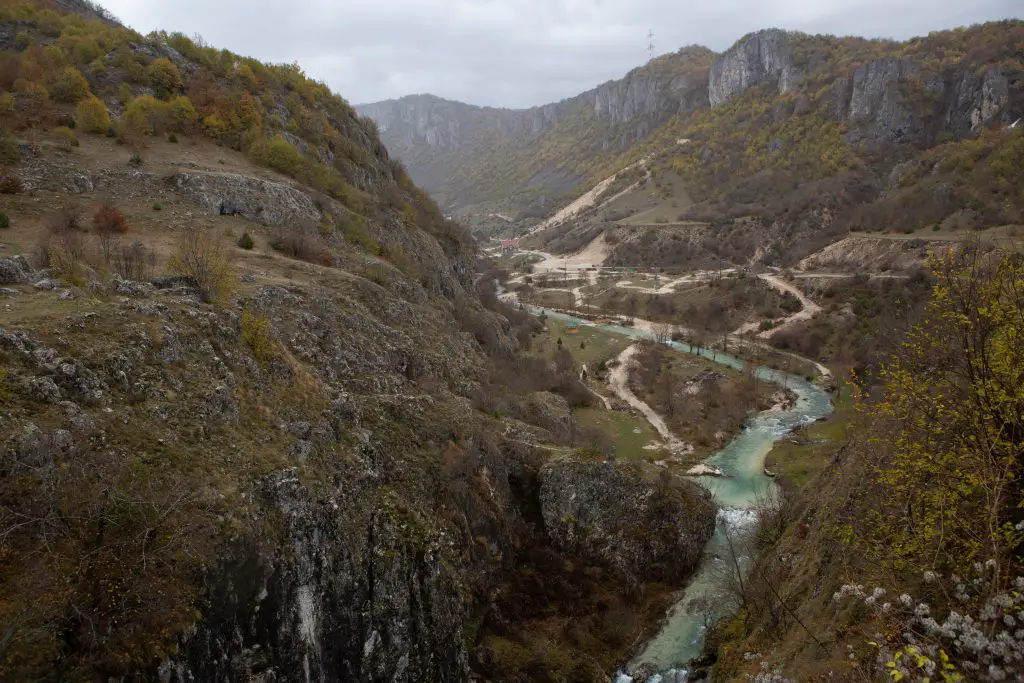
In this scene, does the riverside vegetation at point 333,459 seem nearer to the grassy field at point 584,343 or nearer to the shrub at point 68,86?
the shrub at point 68,86

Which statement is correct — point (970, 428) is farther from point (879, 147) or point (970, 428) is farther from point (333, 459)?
point (879, 147)

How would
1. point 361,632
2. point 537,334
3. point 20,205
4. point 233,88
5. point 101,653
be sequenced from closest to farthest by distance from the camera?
point 101,653 → point 361,632 → point 20,205 → point 233,88 → point 537,334

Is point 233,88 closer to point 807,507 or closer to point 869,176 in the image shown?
point 807,507

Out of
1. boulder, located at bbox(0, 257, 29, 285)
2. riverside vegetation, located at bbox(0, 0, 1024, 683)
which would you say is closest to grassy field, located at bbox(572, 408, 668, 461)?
riverside vegetation, located at bbox(0, 0, 1024, 683)

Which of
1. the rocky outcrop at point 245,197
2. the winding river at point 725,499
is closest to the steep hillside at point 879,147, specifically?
the winding river at point 725,499

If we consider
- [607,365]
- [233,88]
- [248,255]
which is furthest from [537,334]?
[248,255]

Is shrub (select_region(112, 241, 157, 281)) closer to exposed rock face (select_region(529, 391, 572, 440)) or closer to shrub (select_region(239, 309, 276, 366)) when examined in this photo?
shrub (select_region(239, 309, 276, 366))
